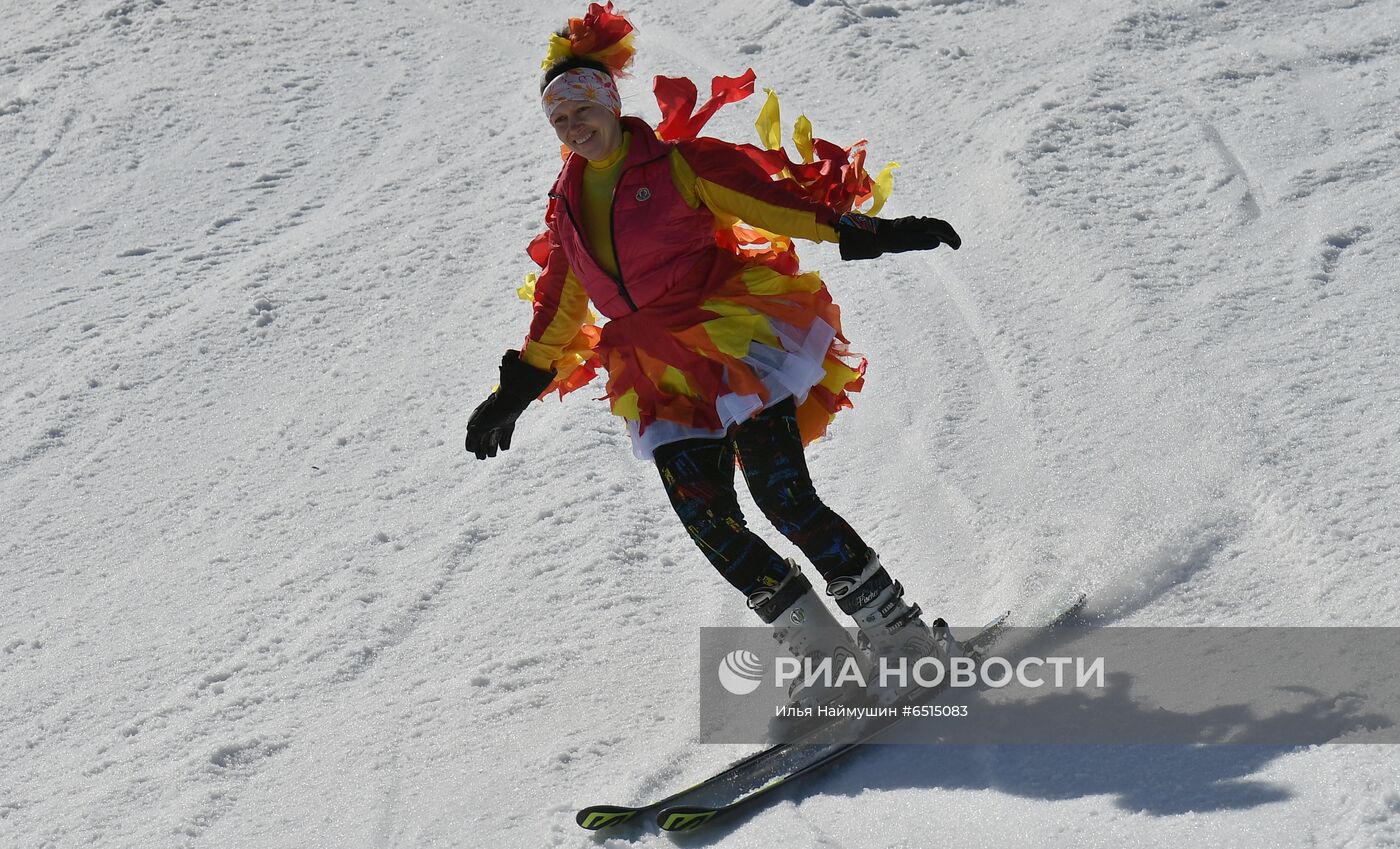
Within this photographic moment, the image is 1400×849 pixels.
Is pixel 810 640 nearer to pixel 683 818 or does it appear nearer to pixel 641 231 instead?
pixel 683 818

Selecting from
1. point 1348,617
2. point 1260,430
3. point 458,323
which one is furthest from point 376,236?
point 1348,617

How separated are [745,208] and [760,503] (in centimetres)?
70

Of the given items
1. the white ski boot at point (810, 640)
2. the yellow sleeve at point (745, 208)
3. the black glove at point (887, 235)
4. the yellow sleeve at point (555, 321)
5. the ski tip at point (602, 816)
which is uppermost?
the yellow sleeve at point (745, 208)

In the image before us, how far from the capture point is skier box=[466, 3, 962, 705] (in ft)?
11.2

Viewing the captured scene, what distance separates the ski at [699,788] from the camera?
327cm

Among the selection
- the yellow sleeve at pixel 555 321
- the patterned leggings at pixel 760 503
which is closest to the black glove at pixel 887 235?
the patterned leggings at pixel 760 503

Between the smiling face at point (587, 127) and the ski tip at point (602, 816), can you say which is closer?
the ski tip at point (602, 816)

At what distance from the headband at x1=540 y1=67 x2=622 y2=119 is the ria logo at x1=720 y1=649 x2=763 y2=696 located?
4.95 feet

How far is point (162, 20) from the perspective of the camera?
9922mm

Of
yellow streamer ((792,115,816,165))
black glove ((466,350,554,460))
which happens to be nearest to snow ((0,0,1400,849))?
black glove ((466,350,554,460))

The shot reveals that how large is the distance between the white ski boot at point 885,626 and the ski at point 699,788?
14 centimetres

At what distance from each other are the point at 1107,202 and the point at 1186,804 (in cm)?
367

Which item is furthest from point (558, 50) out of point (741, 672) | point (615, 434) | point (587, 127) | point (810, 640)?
point (615, 434)

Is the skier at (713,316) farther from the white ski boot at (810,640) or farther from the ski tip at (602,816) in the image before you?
the ski tip at (602,816)
